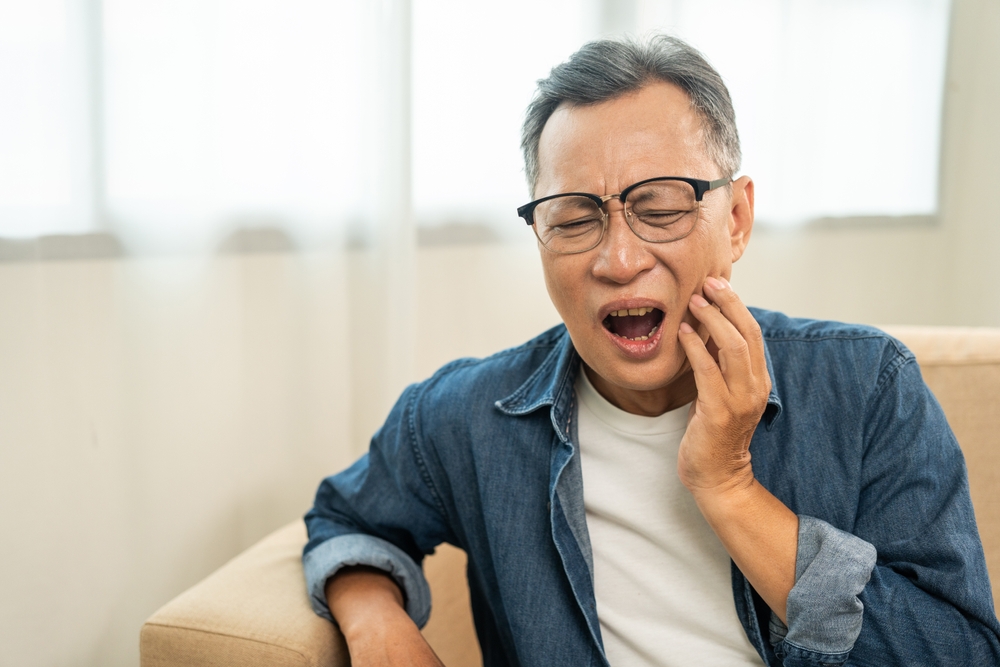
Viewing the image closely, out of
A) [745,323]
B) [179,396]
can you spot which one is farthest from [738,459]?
[179,396]

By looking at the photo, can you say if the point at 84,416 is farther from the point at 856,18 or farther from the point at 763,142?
the point at 856,18

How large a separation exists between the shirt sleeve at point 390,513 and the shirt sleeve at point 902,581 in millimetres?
523

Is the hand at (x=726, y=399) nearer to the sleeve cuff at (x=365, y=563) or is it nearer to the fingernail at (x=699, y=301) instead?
the fingernail at (x=699, y=301)

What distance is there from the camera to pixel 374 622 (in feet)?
3.75

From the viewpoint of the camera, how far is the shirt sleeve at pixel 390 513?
4.12 feet

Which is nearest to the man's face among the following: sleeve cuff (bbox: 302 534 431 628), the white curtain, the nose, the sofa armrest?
the nose

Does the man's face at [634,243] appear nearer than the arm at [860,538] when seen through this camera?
No

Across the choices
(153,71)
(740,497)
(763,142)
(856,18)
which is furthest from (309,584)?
(856,18)

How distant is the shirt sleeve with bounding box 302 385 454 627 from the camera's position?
1255 millimetres

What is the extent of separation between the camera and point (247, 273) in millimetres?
1672

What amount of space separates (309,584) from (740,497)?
0.62m

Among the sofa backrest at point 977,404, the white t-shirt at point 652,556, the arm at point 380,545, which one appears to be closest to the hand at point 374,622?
the arm at point 380,545

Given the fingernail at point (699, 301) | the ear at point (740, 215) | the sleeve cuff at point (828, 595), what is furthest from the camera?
the ear at point (740, 215)

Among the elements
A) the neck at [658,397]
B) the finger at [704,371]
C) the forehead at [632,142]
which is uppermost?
the forehead at [632,142]
